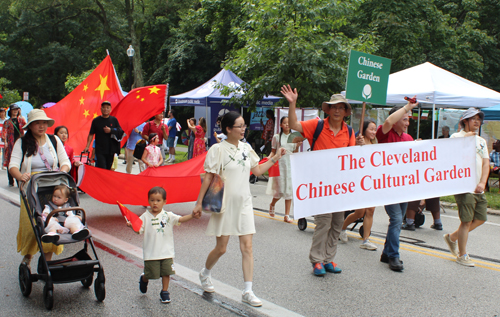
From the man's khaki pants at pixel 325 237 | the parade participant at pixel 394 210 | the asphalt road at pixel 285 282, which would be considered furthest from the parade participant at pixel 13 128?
the parade participant at pixel 394 210

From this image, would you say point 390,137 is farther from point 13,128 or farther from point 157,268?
point 13,128

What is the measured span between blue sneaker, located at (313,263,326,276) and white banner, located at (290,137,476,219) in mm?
633

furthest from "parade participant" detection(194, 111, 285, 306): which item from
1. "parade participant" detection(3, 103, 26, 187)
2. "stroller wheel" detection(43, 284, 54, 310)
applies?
"parade participant" detection(3, 103, 26, 187)

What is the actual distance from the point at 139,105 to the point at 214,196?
6.60m

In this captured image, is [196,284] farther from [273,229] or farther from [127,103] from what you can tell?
[127,103]

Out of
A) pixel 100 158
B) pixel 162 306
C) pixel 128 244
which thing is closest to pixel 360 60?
pixel 162 306

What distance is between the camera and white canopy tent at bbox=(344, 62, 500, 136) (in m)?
11.9

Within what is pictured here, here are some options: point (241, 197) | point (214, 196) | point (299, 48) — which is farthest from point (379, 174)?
point (299, 48)

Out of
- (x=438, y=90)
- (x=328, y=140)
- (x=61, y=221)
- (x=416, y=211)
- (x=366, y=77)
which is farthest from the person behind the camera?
(x=438, y=90)

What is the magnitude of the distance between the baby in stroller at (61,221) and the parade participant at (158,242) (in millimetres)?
484

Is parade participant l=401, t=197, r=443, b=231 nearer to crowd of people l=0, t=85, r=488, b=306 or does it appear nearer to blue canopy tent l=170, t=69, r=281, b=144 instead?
crowd of people l=0, t=85, r=488, b=306

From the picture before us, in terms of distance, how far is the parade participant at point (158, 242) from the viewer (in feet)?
14.4

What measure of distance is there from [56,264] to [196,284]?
4.51ft

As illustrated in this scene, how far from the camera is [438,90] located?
11953mm
